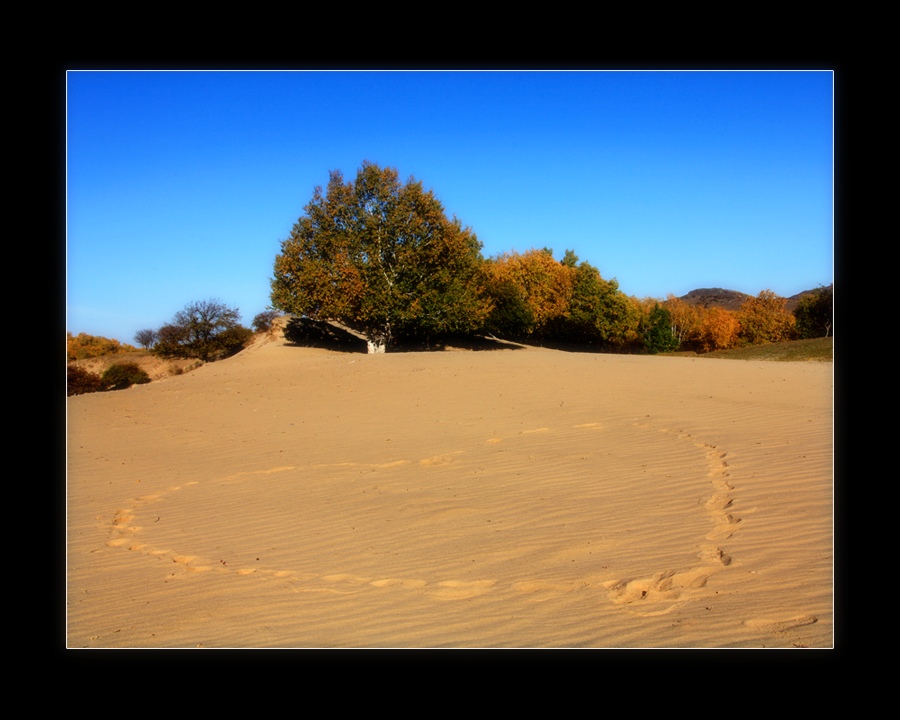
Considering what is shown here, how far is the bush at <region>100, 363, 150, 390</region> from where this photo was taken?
2592 centimetres

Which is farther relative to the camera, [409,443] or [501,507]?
[409,443]

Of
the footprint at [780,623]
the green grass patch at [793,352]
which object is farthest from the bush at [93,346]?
the footprint at [780,623]

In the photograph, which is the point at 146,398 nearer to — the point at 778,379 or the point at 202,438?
the point at 202,438

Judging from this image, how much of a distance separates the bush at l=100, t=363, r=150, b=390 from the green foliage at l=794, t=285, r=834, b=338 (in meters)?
32.8

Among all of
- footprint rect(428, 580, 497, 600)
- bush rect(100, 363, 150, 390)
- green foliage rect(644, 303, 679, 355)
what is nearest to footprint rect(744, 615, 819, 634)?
footprint rect(428, 580, 497, 600)

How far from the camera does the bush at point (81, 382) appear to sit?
22.2m

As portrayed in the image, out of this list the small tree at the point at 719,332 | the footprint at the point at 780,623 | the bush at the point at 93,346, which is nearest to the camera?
the footprint at the point at 780,623

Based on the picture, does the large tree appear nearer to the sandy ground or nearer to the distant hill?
the sandy ground

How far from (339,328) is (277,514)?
25004mm

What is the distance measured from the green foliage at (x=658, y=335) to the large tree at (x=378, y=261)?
20.0 m

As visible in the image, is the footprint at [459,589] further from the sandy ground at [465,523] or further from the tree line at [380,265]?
the tree line at [380,265]
